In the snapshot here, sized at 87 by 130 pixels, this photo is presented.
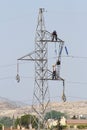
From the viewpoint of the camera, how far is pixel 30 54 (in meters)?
52.8

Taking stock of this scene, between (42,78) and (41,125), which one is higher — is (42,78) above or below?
above

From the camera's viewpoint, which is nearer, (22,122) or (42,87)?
(42,87)

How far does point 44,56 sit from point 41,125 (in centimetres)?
509

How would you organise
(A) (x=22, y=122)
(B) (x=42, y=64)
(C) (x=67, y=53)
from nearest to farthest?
(C) (x=67, y=53), (B) (x=42, y=64), (A) (x=22, y=122)

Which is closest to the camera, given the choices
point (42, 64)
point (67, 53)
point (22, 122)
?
point (67, 53)

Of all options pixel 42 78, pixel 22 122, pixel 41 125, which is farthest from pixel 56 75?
pixel 22 122

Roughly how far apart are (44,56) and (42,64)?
1.88 ft

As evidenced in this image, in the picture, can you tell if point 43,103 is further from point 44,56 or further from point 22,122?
point 22,122

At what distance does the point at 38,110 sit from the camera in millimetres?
52344

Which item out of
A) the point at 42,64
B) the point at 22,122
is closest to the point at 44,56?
the point at 42,64

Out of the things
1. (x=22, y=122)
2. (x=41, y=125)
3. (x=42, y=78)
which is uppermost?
(x=42, y=78)

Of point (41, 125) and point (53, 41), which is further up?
point (53, 41)

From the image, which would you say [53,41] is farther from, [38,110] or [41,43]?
[38,110]

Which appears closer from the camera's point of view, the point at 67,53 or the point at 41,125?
the point at 67,53
